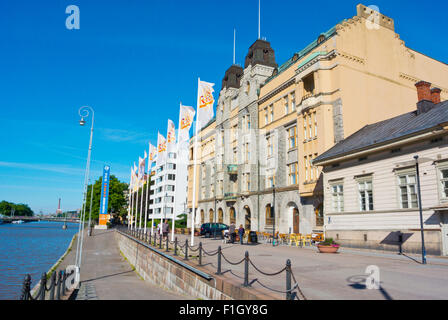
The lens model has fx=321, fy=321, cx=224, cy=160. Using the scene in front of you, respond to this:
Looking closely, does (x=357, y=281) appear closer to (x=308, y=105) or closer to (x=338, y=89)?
(x=338, y=89)

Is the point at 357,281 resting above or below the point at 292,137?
below

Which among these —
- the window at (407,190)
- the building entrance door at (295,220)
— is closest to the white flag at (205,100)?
the window at (407,190)

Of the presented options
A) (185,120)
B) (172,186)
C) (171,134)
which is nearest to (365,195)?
(185,120)

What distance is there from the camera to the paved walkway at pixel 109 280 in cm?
1535

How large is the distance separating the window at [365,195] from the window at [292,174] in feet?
37.8

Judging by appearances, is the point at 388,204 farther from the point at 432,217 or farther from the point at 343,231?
the point at 343,231

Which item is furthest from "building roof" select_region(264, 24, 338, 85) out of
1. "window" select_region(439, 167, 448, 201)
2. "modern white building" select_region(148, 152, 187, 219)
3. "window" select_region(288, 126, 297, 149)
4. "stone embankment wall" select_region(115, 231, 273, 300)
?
"modern white building" select_region(148, 152, 187, 219)

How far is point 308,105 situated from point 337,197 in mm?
9779

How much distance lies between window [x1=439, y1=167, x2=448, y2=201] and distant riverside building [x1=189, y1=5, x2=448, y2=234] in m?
11.2

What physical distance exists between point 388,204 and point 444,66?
1036 inches

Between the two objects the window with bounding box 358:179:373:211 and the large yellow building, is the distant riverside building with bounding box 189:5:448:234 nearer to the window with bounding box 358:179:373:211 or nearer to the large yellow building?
the large yellow building

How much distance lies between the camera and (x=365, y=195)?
71.6ft

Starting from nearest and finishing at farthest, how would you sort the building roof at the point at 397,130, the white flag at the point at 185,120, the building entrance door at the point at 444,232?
the building entrance door at the point at 444,232 < the building roof at the point at 397,130 < the white flag at the point at 185,120

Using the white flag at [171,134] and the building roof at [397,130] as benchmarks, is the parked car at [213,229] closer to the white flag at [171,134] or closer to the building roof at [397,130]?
the white flag at [171,134]
